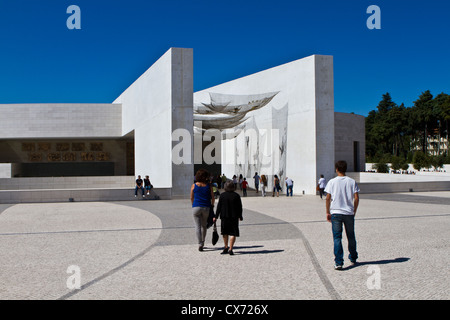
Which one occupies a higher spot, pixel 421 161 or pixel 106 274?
pixel 421 161

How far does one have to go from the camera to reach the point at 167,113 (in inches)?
819

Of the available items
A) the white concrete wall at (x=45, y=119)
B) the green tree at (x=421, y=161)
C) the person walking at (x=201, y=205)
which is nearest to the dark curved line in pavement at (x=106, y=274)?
the person walking at (x=201, y=205)

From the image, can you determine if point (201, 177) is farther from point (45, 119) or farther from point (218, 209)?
point (45, 119)

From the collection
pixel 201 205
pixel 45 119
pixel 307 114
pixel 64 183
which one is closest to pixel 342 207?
pixel 201 205

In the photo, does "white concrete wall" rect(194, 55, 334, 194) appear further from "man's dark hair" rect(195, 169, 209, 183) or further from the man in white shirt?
the man in white shirt

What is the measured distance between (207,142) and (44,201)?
24.4m

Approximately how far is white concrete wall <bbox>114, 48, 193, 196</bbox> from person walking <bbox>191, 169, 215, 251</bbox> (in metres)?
13.0

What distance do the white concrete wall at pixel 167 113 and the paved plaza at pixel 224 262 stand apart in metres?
9.63

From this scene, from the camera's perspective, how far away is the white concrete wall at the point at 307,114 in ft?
72.1

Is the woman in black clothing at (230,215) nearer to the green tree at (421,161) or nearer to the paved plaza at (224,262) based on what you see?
the paved plaza at (224,262)

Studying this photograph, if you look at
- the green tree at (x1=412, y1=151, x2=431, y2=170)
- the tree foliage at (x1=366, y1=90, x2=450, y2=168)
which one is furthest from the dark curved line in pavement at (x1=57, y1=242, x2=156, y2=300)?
the tree foliage at (x1=366, y1=90, x2=450, y2=168)

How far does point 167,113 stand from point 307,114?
24.9 ft

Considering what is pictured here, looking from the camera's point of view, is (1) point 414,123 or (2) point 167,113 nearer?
(2) point 167,113

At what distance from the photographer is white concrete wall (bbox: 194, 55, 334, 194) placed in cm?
2198
